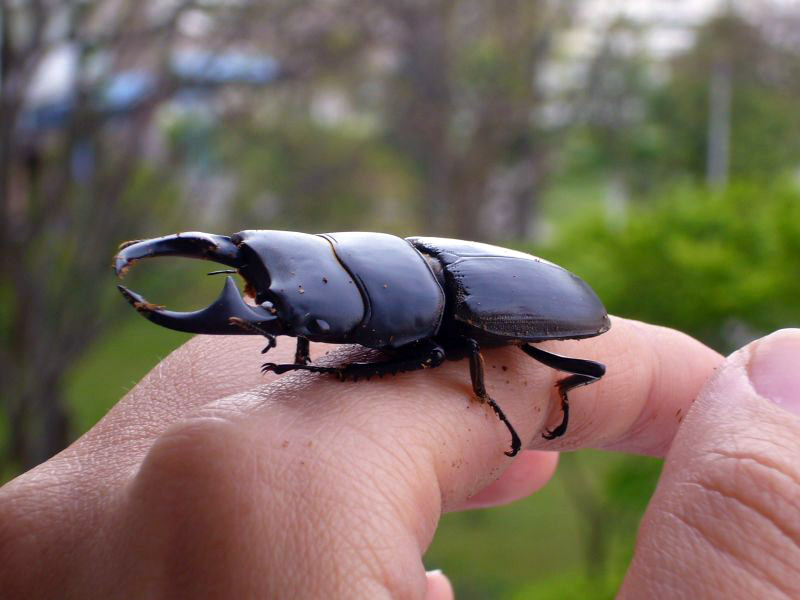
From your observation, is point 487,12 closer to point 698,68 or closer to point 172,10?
point 172,10

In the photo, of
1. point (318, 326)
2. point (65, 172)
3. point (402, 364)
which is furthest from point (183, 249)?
point (65, 172)

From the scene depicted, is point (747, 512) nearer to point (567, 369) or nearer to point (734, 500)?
point (734, 500)

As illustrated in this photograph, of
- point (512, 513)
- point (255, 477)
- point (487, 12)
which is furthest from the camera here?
point (487, 12)

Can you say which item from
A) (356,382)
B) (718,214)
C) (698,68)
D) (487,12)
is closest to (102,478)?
(356,382)

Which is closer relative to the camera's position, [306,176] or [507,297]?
[507,297]

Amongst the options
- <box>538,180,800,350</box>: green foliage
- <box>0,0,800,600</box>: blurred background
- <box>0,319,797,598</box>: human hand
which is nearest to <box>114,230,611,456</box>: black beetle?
<box>0,319,797,598</box>: human hand
